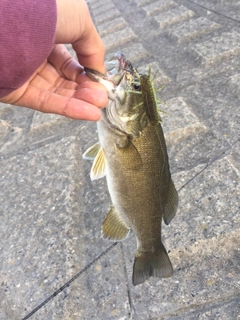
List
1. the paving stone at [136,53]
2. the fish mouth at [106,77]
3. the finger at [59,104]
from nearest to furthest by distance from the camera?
the finger at [59,104] < the fish mouth at [106,77] < the paving stone at [136,53]

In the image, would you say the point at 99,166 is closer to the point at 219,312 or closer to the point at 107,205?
the point at 107,205

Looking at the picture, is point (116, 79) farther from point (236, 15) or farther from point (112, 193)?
point (236, 15)

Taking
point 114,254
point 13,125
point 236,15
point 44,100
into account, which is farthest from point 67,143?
Answer: point 236,15

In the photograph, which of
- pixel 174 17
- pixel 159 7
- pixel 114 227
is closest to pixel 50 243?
pixel 114 227

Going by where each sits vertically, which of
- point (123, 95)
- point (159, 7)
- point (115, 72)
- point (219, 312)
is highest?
point (115, 72)

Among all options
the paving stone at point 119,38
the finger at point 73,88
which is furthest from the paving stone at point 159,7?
the finger at point 73,88

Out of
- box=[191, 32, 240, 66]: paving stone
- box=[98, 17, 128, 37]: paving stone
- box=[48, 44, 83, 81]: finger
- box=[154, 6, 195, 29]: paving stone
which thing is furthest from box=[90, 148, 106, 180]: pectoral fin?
box=[98, 17, 128, 37]: paving stone

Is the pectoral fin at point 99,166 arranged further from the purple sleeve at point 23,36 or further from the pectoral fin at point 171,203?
the purple sleeve at point 23,36
